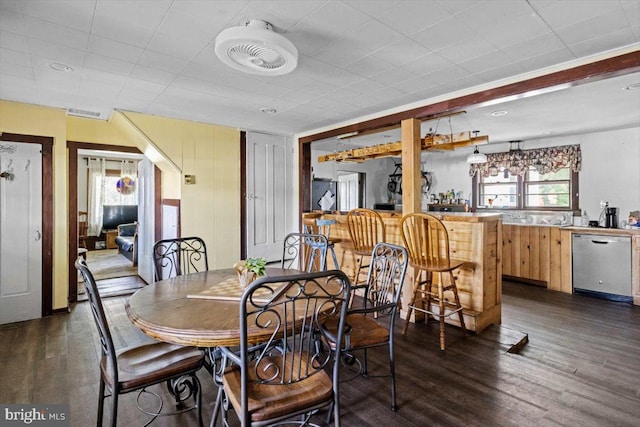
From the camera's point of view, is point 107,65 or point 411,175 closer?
point 107,65

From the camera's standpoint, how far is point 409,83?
2.99 meters

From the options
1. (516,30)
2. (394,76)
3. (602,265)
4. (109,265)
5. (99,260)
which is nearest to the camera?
(516,30)

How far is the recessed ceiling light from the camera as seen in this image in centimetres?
258

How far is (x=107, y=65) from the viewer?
259cm

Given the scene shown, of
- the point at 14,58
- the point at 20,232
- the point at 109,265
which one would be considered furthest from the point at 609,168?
the point at 109,265

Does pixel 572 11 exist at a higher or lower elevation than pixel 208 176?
higher

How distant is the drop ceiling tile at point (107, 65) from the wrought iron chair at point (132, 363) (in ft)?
5.37

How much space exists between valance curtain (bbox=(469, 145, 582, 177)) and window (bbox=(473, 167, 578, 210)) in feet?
0.32

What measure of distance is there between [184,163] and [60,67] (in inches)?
70.0

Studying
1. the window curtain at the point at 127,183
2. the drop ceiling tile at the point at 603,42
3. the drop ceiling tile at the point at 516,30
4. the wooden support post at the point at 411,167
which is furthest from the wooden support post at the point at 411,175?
the window curtain at the point at 127,183

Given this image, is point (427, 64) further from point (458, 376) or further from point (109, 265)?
point (109, 265)

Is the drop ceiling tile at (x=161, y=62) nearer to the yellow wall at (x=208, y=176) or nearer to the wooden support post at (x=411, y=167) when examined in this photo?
the yellow wall at (x=208, y=176)

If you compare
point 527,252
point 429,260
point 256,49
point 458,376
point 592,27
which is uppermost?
point 592,27

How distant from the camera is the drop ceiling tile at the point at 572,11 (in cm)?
180
